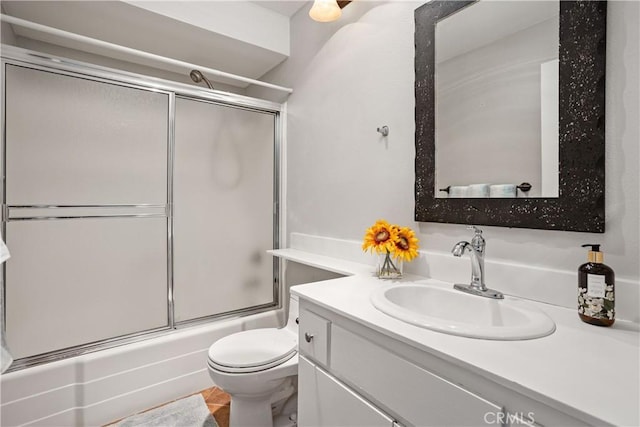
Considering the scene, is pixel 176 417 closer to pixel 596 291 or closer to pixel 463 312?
pixel 463 312

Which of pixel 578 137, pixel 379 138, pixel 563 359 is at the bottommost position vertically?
pixel 563 359

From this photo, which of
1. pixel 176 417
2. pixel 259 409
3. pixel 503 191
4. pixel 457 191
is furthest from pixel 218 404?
pixel 503 191

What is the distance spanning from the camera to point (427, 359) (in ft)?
2.56

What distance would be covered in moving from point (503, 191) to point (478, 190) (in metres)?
0.10

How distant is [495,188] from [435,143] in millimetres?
326

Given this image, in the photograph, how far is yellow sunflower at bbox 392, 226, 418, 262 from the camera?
135 centimetres

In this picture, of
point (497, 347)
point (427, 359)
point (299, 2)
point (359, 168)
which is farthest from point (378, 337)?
point (299, 2)

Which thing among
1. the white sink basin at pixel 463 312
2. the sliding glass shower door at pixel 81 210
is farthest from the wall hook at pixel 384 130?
the sliding glass shower door at pixel 81 210

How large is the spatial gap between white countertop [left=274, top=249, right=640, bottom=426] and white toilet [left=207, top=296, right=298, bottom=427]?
678mm

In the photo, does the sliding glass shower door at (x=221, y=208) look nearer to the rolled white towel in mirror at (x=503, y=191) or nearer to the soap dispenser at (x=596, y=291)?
the rolled white towel in mirror at (x=503, y=191)

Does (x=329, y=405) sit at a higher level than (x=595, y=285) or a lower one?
lower

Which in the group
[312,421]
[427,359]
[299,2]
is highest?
[299,2]

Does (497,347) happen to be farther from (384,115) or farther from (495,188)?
(384,115)

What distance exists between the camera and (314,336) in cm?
116
